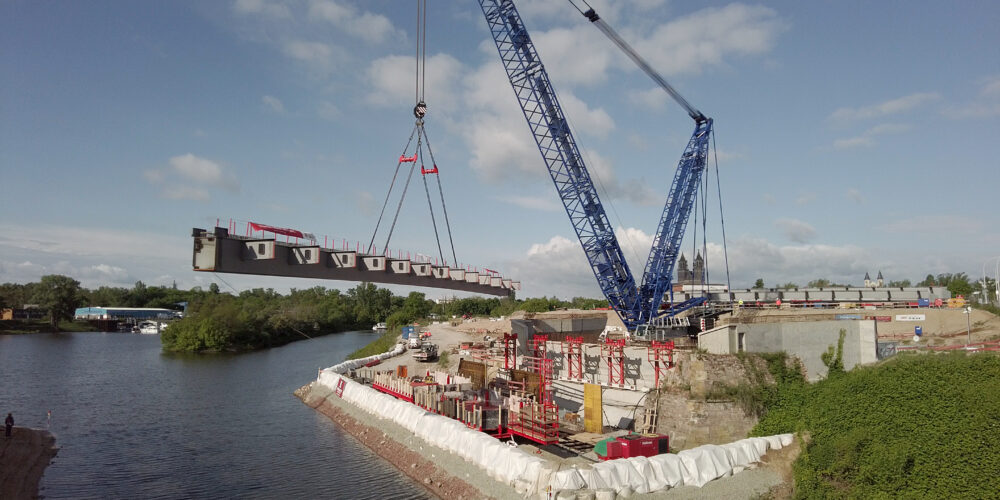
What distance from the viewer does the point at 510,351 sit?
132ft

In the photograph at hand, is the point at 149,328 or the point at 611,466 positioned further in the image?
the point at 149,328

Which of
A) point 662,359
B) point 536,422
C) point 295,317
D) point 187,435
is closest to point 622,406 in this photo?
point 662,359

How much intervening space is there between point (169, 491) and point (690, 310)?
152 feet

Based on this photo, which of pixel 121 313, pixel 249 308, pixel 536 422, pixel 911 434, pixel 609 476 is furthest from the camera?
pixel 121 313

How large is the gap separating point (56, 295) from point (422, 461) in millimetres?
137112

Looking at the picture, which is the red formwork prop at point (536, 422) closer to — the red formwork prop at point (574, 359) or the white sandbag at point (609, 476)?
the white sandbag at point (609, 476)

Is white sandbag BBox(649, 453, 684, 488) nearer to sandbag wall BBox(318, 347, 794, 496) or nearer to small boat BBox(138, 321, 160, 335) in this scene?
sandbag wall BBox(318, 347, 794, 496)

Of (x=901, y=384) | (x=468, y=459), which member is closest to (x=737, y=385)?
(x=901, y=384)

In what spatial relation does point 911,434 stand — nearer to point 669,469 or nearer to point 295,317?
point 669,469

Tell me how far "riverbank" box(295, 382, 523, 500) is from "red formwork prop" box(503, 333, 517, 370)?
33.6 feet

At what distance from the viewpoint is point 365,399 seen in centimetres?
3678

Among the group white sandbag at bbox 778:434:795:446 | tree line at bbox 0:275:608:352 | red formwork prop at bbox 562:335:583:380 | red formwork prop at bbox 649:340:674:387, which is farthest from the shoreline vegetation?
white sandbag at bbox 778:434:795:446

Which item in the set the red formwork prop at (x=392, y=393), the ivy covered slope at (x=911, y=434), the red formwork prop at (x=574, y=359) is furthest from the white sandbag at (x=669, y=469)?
the red formwork prop at (x=392, y=393)

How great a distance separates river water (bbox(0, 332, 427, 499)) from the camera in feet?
79.4
